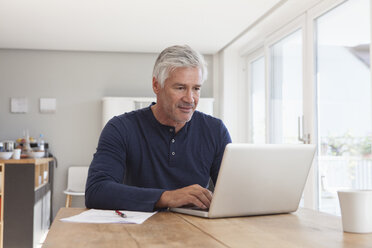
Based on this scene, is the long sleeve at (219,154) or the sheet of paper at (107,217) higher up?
the long sleeve at (219,154)

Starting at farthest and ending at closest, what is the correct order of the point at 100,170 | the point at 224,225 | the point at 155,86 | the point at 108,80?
the point at 108,80, the point at 155,86, the point at 100,170, the point at 224,225

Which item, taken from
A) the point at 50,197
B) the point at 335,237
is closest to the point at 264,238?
the point at 335,237

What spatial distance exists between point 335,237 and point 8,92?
18.9 ft

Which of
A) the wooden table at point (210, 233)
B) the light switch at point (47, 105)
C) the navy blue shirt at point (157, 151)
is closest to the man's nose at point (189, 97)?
the navy blue shirt at point (157, 151)

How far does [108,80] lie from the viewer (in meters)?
6.26

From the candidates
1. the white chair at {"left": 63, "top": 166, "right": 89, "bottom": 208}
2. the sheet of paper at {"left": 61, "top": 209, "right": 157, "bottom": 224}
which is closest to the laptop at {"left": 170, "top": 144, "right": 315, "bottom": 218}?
the sheet of paper at {"left": 61, "top": 209, "right": 157, "bottom": 224}

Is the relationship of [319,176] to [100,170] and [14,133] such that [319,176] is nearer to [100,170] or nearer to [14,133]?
[100,170]

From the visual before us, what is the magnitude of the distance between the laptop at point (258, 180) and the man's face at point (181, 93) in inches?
18.5

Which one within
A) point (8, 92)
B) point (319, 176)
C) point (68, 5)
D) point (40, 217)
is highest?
point (68, 5)

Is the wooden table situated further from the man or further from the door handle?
the door handle

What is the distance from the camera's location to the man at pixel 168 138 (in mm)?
1727

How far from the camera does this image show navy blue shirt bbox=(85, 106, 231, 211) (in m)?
1.71

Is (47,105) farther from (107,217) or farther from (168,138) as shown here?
(107,217)

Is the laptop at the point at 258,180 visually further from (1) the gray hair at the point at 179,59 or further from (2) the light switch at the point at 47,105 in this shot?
(2) the light switch at the point at 47,105
